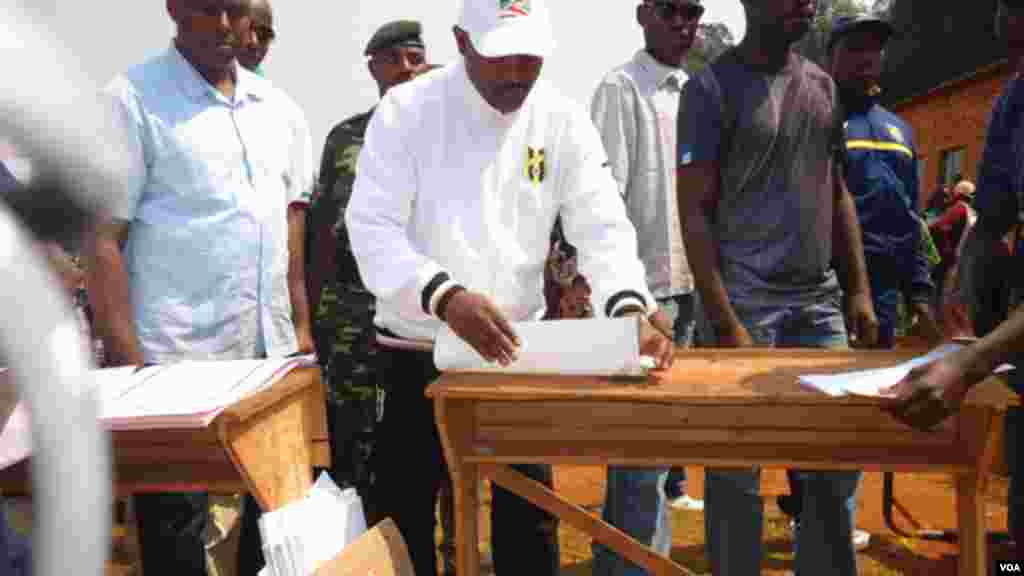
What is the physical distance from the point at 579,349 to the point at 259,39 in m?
2.73

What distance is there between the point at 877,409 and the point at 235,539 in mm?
2402

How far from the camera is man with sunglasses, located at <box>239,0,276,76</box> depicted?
13.6 feet

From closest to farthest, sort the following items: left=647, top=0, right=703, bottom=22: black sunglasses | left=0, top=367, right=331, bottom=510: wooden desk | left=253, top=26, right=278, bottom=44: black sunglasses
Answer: left=0, top=367, right=331, bottom=510: wooden desk → left=647, top=0, right=703, bottom=22: black sunglasses → left=253, top=26, right=278, bottom=44: black sunglasses

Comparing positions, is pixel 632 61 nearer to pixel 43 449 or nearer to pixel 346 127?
pixel 346 127

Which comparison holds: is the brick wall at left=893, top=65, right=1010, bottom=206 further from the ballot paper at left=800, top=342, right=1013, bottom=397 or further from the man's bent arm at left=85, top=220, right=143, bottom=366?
the man's bent arm at left=85, top=220, right=143, bottom=366

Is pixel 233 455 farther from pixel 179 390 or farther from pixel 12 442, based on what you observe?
pixel 12 442

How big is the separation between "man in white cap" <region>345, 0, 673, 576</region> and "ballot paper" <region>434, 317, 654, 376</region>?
18 cm

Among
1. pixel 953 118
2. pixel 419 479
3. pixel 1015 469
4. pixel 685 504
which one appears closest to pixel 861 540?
pixel 685 504

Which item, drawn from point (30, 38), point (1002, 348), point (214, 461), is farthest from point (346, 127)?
point (30, 38)

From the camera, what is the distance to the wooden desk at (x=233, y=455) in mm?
2041

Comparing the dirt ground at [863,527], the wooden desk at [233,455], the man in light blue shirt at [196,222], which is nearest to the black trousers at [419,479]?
the wooden desk at [233,455]

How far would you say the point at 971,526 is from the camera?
2092 mm

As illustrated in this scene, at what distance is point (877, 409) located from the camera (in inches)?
80.6

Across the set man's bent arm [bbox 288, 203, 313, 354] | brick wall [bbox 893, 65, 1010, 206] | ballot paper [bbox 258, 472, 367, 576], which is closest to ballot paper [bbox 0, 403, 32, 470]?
ballot paper [bbox 258, 472, 367, 576]
